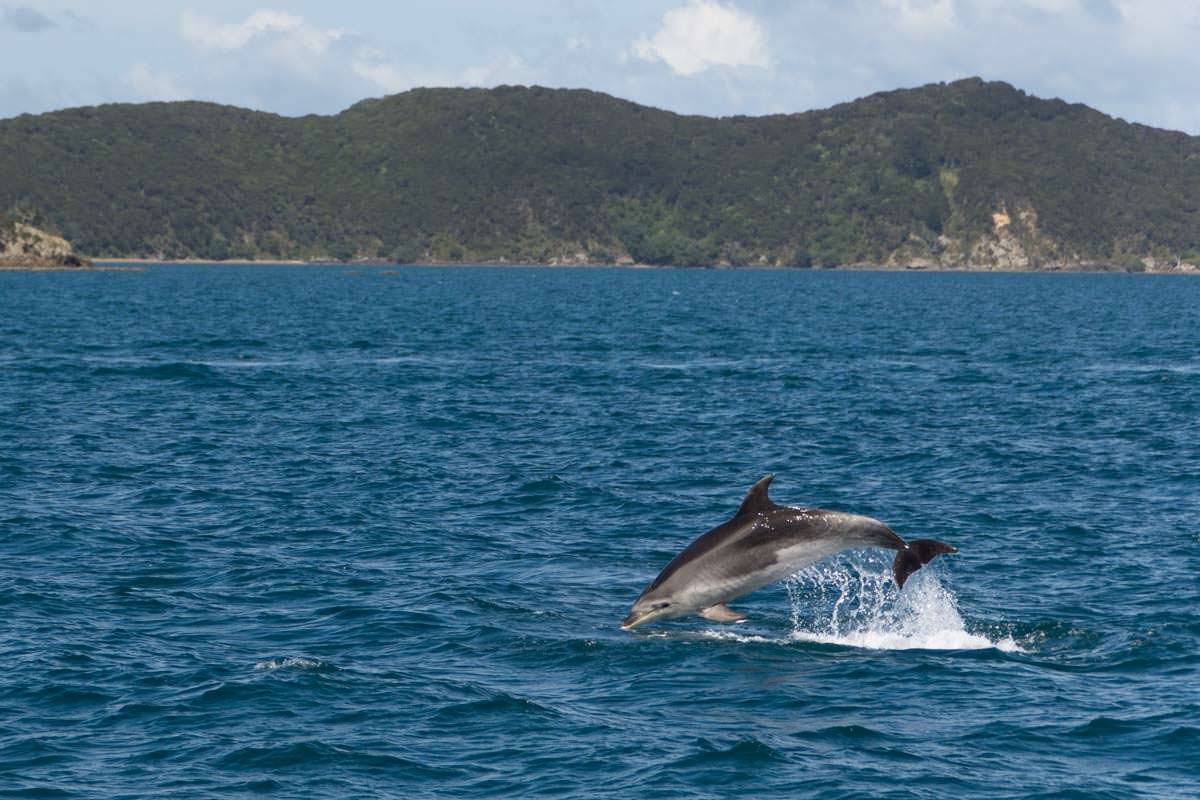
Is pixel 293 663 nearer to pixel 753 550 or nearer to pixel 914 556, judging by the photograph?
pixel 753 550

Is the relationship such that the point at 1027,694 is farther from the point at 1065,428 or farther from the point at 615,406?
the point at 615,406

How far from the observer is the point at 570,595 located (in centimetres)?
2753

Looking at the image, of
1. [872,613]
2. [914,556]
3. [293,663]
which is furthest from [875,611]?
[293,663]

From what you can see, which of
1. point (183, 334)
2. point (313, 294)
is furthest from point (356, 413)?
point (313, 294)

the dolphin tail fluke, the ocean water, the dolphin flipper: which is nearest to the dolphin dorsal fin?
the dolphin flipper

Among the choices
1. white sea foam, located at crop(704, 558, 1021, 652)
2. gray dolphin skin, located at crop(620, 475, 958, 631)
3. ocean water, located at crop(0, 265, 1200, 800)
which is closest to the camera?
ocean water, located at crop(0, 265, 1200, 800)

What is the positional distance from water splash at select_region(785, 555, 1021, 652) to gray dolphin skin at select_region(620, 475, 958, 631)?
2208 mm

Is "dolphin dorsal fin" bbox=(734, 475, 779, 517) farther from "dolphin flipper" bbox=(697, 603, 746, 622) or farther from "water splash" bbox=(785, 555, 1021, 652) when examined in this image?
"water splash" bbox=(785, 555, 1021, 652)

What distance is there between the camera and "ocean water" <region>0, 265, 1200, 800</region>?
62.8ft

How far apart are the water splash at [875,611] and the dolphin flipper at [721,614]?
6.57 feet

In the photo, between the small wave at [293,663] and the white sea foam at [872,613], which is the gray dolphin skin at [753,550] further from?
the small wave at [293,663]

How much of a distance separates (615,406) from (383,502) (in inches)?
858

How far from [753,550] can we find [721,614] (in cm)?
118

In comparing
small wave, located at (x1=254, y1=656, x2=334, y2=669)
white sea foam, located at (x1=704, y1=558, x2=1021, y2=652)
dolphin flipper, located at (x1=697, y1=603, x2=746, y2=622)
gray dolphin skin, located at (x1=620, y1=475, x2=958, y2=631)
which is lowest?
small wave, located at (x1=254, y1=656, x2=334, y2=669)
